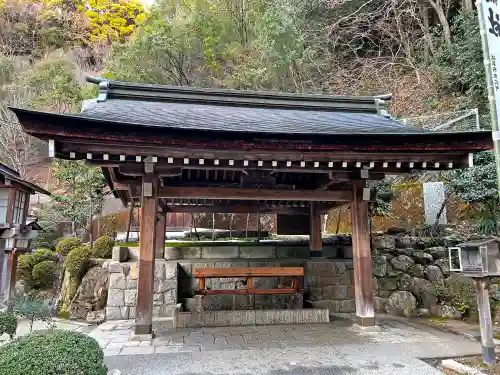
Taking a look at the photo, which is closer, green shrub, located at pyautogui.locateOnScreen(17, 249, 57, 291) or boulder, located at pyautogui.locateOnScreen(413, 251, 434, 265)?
boulder, located at pyautogui.locateOnScreen(413, 251, 434, 265)

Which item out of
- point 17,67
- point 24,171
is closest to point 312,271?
point 24,171

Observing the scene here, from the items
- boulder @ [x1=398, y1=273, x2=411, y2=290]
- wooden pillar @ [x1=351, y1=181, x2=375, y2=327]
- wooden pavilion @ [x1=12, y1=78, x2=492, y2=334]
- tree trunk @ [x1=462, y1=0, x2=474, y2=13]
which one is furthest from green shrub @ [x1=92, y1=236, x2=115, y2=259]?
tree trunk @ [x1=462, y1=0, x2=474, y2=13]

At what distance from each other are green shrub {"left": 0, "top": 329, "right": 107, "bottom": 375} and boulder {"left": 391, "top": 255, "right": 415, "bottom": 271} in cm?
698

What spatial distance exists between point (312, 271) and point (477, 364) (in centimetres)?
415

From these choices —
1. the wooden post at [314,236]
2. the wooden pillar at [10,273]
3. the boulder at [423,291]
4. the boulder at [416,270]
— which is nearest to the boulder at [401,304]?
the boulder at [423,291]

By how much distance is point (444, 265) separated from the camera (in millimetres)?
8094

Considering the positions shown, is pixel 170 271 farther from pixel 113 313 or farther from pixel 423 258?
pixel 423 258

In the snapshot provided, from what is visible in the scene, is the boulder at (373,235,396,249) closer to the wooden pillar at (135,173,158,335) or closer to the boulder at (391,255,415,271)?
the boulder at (391,255,415,271)

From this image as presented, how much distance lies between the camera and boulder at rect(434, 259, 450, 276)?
7969 mm

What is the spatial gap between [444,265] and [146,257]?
21.7ft

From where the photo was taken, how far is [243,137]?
17.3 feet

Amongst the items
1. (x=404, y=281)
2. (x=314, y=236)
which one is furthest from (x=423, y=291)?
(x=314, y=236)

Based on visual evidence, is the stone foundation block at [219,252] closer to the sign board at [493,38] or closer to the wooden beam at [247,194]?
the wooden beam at [247,194]

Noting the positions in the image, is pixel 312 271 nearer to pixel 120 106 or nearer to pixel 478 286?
pixel 478 286
